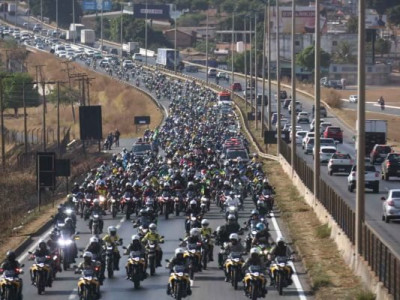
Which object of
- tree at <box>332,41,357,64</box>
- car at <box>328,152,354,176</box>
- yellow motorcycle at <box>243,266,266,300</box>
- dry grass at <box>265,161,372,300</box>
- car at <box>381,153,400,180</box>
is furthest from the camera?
tree at <box>332,41,357,64</box>

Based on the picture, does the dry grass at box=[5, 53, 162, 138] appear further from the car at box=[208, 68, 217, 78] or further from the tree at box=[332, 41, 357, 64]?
the tree at box=[332, 41, 357, 64]

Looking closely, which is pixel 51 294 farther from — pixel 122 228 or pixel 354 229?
pixel 122 228

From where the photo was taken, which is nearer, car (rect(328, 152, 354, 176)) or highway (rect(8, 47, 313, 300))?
highway (rect(8, 47, 313, 300))

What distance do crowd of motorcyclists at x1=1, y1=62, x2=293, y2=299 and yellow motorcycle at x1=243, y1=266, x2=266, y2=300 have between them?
0.02 metres

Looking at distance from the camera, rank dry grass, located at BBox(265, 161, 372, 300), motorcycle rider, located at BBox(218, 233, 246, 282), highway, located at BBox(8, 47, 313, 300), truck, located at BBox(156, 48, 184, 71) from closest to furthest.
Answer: highway, located at BBox(8, 47, 313, 300) < dry grass, located at BBox(265, 161, 372, 300) < motorcycle rider, located at BBox(218, 233, 246, 282) < truck, located at BBox(156, 48, 184, 71)

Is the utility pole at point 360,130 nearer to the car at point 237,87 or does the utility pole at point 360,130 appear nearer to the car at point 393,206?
the car at point 393,206

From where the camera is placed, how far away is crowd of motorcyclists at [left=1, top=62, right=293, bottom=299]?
26.5 metres

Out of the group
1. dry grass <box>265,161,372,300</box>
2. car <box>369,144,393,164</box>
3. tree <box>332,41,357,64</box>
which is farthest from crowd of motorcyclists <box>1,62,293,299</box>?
tree <box>332,41,357,64</box>

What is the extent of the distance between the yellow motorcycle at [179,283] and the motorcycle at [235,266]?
1.97 m

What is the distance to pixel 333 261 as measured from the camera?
104 feet

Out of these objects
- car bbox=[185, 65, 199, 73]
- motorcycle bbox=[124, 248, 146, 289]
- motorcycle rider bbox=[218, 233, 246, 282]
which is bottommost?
motorcycle bbox=[124, 248, 146, 289]

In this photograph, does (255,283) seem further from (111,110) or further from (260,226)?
(111,110)

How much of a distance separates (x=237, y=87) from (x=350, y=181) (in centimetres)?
9695

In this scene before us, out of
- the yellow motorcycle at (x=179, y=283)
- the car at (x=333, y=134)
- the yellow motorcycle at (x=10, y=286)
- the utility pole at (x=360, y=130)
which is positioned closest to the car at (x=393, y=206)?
the utility pole at (x=360, y=130)
